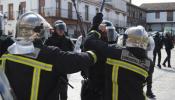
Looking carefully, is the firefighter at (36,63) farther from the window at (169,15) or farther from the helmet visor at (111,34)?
the window at (169,15)

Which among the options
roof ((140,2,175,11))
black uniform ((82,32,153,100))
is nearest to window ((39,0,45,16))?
black uniform ((82,32,153,100))

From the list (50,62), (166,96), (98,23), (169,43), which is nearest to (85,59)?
(50,62)

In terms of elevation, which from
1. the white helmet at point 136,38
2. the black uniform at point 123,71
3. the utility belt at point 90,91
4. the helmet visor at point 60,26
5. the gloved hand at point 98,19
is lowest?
the utility belt at point 90,91

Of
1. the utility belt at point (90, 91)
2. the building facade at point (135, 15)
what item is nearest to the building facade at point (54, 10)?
the building facade at point (135, 15)

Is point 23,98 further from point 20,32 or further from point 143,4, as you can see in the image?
point 143,4

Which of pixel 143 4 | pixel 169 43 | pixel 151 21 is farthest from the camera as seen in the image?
pixel 143 4

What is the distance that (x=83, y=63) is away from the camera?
12.3 feet

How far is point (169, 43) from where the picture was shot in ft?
59.2

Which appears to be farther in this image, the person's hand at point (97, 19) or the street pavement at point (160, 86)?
the street pavement at point (160, 86)

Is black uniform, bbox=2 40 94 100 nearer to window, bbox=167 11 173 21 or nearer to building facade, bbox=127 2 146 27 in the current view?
building facade, bbox=127 2 146 27

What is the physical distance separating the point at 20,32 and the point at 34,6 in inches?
1513

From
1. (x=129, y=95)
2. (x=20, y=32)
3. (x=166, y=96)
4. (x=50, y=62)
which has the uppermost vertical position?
(x=20, y=32)

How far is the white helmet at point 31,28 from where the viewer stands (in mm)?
3748

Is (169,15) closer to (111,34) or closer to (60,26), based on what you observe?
(60,26)
